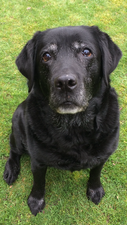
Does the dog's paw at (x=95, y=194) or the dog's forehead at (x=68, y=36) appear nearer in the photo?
the dog's forehead at (x=68, y=36)

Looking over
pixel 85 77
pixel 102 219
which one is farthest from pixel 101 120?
pixel 102 219

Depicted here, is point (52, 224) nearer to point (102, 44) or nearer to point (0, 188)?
point (0, 188)

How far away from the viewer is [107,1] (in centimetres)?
607

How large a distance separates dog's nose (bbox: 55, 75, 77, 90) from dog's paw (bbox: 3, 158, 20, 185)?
1935 mm

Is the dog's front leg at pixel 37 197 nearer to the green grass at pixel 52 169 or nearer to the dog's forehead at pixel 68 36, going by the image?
the green grass at pixel 52 169

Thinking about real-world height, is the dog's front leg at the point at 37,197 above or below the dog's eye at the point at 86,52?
below

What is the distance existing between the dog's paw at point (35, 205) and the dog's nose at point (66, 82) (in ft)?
6.26

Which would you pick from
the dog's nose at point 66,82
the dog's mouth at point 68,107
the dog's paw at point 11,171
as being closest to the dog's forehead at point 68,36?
the dog's nose at point 66,82

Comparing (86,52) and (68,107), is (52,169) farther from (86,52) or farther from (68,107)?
(86,52)

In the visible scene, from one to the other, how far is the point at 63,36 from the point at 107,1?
16.3 ft

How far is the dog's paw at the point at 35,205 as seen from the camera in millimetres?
2873

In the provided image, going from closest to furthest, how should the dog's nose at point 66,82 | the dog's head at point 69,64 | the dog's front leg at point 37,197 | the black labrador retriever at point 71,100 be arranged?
the dog's nose at point 66,82, the dog's head at point 69,64, the black labrador retriever at point 71,100, the dog's front leg at point 37,197

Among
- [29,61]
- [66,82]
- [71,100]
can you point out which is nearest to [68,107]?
[71,100]

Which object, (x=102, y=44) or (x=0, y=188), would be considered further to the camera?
(x=0, y=188)
